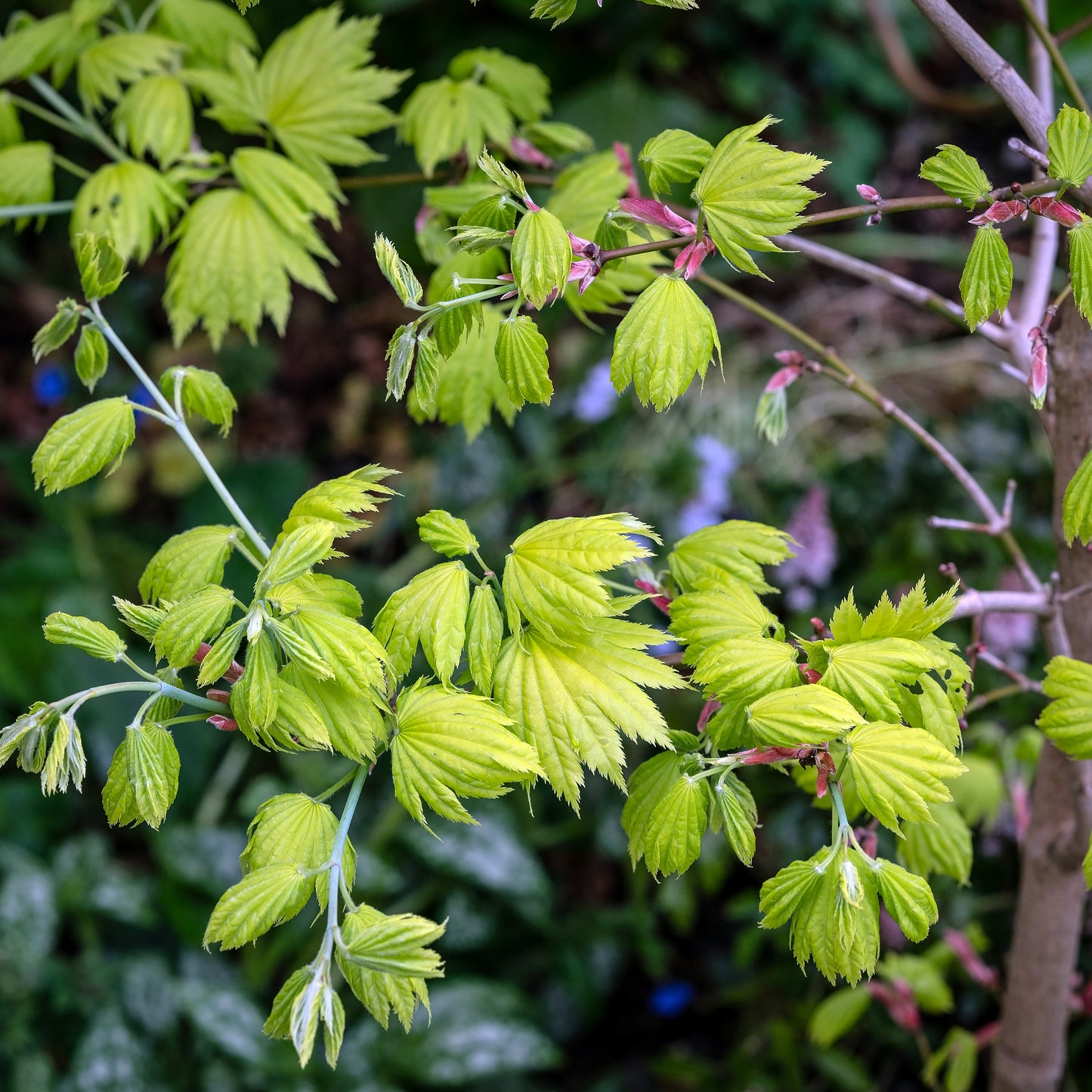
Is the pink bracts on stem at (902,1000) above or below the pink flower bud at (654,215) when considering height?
below

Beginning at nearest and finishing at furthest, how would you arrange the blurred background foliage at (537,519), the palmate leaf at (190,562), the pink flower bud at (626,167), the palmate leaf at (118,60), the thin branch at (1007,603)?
the palmate leaf at (190,562) → the thin branch at (1007,603) → the pink flower bud at (626,167) → the palmate leaf at (118,60) → the blurred background foliage at (537,519)

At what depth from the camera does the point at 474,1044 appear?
1765 mm

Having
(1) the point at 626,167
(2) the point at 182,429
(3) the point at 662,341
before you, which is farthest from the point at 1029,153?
(2) the point at 182,429

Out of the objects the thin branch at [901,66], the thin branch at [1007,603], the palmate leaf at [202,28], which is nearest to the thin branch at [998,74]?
the thin branch at [1007,603]

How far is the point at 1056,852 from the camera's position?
104 centimetres

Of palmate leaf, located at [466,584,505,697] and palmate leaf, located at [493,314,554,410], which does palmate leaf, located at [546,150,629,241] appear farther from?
palmate leaf, located at [466,584,505,697]

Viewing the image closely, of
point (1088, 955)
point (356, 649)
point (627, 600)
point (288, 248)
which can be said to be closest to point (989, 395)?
point (1088, 955)

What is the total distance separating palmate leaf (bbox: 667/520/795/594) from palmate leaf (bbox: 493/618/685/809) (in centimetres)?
14

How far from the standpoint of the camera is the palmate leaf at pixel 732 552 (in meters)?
0.85

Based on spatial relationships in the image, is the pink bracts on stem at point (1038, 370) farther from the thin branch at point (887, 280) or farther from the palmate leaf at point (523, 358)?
the palmate leaf at point (523, 358)

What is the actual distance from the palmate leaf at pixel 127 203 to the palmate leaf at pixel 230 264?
33mm

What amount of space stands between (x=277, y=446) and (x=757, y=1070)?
2.02 m

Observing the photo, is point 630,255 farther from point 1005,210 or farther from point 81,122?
point 81,122

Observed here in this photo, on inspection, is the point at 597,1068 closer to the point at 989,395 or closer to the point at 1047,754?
the point at 1047,754
